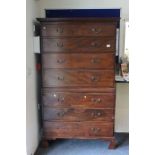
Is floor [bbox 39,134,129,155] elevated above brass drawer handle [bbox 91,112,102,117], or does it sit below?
below

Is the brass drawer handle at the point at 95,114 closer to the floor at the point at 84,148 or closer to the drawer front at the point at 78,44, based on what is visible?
the floor at the point at 84,148

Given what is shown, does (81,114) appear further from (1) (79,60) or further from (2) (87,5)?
(2) (87,5)

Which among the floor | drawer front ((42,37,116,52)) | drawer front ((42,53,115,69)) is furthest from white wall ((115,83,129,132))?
drawer front ((42,37,116,52))

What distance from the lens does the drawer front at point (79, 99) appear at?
325 centimetres

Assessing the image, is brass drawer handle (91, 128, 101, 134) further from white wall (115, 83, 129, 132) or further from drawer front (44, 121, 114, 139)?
white wall (115, 83, 129, 132)

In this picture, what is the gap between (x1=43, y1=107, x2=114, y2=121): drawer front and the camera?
3.27m

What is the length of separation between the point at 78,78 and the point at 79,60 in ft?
0.78

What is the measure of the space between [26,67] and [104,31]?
1.13 metres

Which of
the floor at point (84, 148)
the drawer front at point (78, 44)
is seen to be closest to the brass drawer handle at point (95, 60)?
the drawer front at point (78, 44)

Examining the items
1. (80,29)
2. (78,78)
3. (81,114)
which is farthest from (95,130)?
(80,29)

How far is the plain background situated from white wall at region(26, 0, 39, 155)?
0.15 metres
